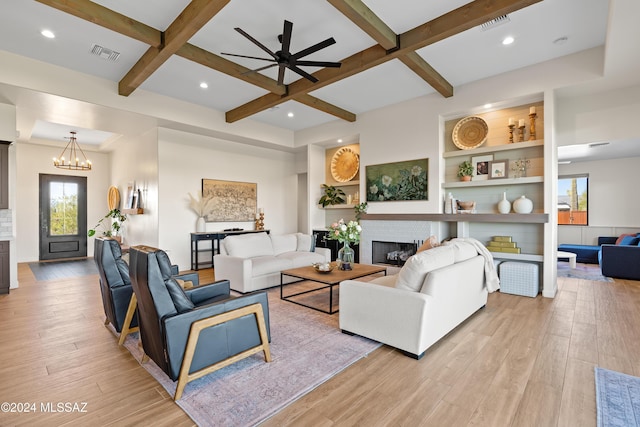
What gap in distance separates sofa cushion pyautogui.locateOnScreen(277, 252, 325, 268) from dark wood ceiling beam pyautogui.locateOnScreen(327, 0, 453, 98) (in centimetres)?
325

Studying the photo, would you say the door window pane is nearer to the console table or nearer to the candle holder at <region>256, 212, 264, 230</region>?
the console table

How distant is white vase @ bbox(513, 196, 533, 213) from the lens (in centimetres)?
463

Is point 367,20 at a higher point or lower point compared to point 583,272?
higher

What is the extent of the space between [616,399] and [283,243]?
4.50 meters

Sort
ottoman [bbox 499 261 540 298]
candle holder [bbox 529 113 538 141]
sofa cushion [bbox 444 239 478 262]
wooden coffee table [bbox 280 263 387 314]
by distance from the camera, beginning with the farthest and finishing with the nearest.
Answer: candle holder [bbox 529 113 538 141] → ottoman [bbox 499 261 540 298] → wooden coffee table [bbox 280 263 387 314] → sofa cushion [bbox 444 239 478 262]

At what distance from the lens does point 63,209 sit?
8.15 m

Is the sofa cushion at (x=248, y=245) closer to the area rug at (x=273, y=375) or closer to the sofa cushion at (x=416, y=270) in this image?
the area rug at (x=273, y=375)

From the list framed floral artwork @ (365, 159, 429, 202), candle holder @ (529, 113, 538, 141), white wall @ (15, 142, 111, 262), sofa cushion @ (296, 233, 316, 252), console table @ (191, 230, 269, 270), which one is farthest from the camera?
white wall @ (15, 142, 111, 262)

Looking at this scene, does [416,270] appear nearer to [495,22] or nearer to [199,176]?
[495,22]

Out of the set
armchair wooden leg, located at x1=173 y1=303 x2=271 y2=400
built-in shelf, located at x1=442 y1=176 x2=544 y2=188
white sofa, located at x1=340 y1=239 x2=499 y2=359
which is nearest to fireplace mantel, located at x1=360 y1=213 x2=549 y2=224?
built-in shelf, located at x1=442 y1=176 x2=544 y2=188

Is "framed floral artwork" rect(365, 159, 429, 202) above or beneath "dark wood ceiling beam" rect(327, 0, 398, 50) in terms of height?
beneath

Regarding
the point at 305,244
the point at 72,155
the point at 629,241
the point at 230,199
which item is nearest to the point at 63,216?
the point at 72,155

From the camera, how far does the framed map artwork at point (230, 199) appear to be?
268 inches

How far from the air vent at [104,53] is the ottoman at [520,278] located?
613 cm
